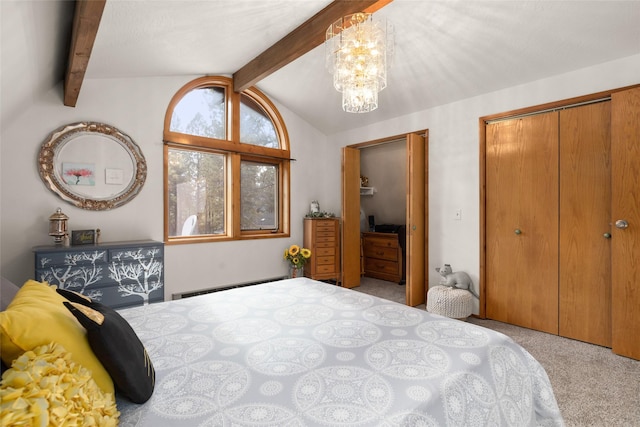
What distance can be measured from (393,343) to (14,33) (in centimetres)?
Answer: 223

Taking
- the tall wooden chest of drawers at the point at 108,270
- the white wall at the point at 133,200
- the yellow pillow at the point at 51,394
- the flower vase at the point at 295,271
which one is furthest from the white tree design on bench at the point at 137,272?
the yellow pillow at the point at 51,394

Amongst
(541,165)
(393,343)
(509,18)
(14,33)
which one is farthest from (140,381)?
(541,165)

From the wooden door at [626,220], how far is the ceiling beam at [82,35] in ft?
11.7

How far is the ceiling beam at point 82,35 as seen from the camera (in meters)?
1.59

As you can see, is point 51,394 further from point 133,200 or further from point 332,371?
point 133,200

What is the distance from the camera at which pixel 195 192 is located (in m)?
3.82

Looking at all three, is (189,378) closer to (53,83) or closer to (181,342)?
(181,342)

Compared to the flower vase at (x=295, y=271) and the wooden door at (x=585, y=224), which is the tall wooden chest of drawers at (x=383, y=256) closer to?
the flower vase at (x=295, y=271)

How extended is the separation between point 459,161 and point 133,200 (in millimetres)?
3581

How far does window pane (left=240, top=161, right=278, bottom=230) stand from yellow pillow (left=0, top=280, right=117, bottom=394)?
3309 mm

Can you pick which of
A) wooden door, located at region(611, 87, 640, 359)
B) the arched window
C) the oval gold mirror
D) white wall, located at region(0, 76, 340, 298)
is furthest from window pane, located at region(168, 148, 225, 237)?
wooden door, located at region(611, 87, 640, 359)

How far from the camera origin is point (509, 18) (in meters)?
2.29

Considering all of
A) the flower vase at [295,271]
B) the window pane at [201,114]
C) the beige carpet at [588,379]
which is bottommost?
the beige carpet at [588,379]

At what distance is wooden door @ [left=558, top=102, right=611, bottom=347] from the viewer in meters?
2.58
